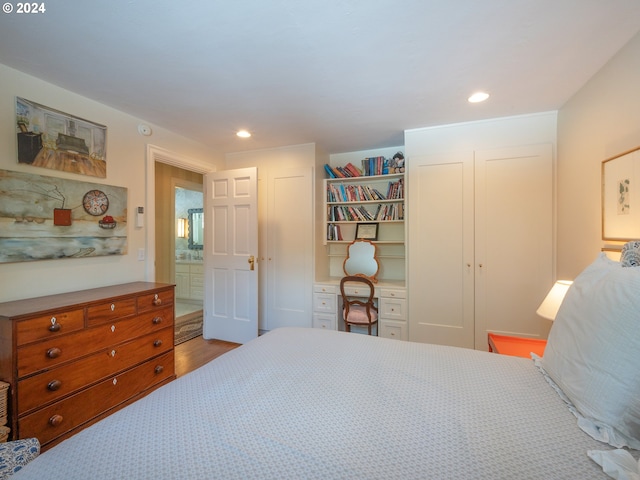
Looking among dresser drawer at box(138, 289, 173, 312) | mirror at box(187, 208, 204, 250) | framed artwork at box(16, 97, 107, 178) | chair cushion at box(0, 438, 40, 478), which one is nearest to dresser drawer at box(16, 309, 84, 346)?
dresser drawer at box(138, 289, 173, 312)

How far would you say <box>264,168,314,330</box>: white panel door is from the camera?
3.33 meters

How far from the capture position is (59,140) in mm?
2041

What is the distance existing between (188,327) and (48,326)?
2383 mm

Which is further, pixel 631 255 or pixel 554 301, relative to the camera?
pixel 554 301

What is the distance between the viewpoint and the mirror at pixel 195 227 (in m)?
5.52

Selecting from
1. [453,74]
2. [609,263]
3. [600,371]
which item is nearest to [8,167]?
[453,74]

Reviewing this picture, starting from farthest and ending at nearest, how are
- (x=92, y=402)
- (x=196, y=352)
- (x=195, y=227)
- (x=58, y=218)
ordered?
(x=195, y=227) < (x=196, y=352) < (x=58, y=218) < (x=92, y=402)

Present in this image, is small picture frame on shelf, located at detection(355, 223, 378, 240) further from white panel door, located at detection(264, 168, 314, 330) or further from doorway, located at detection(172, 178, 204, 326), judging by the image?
doorway, located at detection(172, 178, 204, 326)

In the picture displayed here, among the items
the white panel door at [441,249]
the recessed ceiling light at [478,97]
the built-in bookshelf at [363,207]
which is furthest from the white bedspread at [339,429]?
the built-in bookshelf at [363,207]

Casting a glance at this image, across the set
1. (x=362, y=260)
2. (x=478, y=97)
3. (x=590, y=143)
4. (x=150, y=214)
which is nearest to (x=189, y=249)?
(x=150, y=214)

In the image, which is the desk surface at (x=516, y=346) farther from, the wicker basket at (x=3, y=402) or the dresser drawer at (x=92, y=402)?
the wicker basket at (x=3, y=402)

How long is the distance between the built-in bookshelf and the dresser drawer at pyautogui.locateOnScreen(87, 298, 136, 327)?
2120 millimetres

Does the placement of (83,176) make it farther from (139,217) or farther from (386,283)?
(386,283)

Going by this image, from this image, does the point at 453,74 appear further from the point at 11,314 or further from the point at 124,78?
the point at 11,314
